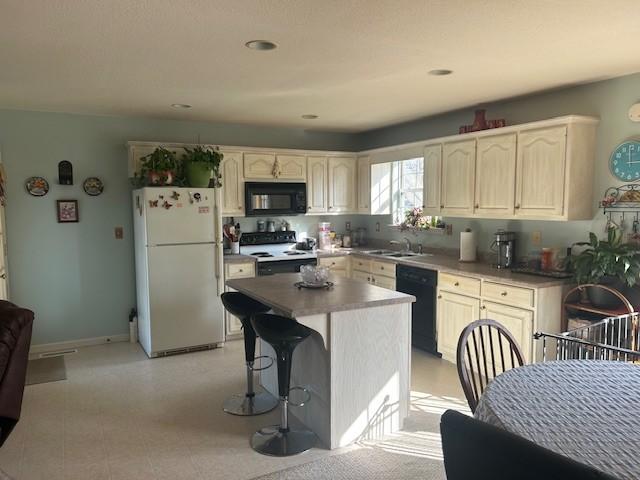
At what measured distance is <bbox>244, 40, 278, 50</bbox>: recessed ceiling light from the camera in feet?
8.56

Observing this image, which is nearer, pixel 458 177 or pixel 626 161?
pixel 626 161

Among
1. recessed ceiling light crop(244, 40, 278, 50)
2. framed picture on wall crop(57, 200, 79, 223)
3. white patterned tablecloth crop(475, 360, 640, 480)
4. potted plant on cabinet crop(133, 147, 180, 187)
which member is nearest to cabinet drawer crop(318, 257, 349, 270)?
potted plant on cabinet crop(133, 147, 180, 187)

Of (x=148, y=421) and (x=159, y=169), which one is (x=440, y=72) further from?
(x=148, y=421)

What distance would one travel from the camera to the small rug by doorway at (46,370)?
3.97m

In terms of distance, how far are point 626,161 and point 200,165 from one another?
3620 millimetres

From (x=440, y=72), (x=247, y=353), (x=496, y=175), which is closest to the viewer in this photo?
(x=440, y=72)

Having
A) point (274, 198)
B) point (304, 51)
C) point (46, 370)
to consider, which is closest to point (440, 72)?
point (304, 51)

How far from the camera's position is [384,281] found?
499cm

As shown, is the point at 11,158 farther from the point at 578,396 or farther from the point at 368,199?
the point at 578,396

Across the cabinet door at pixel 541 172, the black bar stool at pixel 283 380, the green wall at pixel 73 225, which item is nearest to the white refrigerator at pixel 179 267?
the green wall at pixel 73 225

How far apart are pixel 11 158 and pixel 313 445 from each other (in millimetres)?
3925

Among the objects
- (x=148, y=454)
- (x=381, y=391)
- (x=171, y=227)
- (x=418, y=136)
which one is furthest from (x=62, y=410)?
(x=418, y=136)

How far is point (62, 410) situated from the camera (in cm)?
338

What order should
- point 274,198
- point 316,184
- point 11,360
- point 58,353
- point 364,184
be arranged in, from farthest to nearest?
1. point 364,184
2. point 316,184
3. point 274,198
4. point 58,353
5. point 11,360
